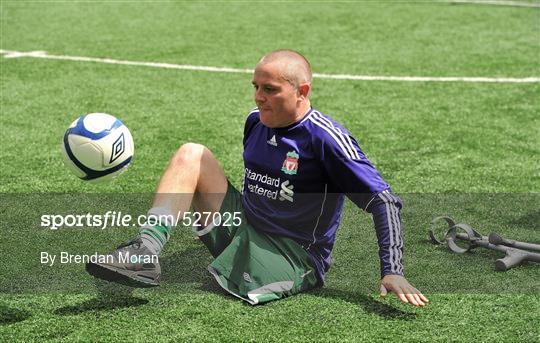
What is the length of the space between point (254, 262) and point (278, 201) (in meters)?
0.45

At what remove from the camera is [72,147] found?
629 centimetres

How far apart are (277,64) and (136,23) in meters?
11.3

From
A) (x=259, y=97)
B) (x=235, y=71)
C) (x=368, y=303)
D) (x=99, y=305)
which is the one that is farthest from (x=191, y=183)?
(x=235, y=71)

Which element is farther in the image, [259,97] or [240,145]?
[240,145]

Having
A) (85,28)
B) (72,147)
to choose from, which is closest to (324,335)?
(72,147)

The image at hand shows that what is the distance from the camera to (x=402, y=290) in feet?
18.1

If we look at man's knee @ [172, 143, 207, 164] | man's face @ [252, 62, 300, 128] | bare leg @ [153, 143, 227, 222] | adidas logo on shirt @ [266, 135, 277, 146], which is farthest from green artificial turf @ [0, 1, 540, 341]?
man's face @ [252, 62, 300, 128]

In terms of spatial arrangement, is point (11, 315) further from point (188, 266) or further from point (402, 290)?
point (402, 290)

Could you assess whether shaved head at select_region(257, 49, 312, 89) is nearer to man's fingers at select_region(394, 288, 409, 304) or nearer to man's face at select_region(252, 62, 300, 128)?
man's face at select_region(252, 62, 300, 128)

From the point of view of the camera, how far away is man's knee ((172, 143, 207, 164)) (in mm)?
6066

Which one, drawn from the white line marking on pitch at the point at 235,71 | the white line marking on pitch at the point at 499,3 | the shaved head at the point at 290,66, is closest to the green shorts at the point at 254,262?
the shaved head at the point at 290,66

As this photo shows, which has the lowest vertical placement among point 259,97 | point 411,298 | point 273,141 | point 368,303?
point 368,303

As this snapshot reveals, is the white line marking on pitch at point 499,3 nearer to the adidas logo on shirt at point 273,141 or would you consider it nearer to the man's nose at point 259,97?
the adidas logo on shirt at point 273,141

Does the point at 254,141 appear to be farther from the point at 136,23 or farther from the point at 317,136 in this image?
the point at 136,23
